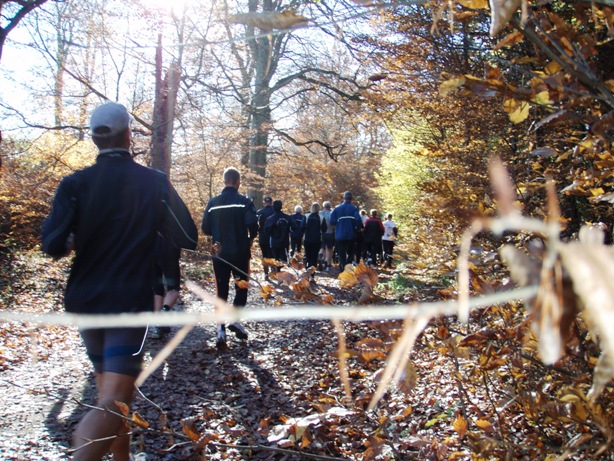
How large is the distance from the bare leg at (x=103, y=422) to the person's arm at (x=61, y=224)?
67 centimetres

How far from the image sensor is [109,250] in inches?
110

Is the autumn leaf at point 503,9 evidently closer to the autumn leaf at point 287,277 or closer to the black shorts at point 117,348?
the autumn leaf at point 287,277

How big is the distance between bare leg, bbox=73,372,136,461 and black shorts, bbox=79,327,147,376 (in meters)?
0.04

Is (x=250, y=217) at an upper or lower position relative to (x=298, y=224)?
lower

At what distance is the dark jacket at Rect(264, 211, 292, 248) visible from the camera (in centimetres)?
1392

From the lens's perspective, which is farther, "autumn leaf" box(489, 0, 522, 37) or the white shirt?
the white shirt

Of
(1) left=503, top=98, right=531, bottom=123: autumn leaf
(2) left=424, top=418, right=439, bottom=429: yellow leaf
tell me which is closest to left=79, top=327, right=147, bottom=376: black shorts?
(1) left=503, top=98, right=531, bottom=123: autumn leaf

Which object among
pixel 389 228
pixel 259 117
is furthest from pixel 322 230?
pixel 259 117

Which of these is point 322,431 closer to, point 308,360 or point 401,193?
point 308,360

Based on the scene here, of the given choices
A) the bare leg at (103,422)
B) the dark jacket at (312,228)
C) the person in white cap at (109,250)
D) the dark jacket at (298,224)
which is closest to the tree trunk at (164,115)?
the dark jacket at (298,224)

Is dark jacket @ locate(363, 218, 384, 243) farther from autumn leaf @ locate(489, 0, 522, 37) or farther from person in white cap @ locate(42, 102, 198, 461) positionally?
autumn leaf @ locate(489, 0, 522, 37)

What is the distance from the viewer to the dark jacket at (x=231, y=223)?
6.80 m

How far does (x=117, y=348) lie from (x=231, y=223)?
4.27 m

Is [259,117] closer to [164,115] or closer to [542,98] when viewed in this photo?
[164,115]
